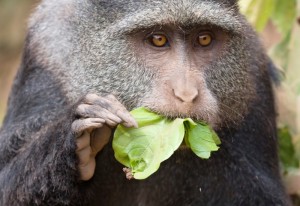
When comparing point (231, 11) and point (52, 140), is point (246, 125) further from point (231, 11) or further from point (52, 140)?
point (52, 140)

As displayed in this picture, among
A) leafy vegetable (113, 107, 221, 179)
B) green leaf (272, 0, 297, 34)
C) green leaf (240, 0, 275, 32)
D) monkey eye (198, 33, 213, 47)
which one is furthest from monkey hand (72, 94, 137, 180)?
green leaf (272, 0, 297, 34)

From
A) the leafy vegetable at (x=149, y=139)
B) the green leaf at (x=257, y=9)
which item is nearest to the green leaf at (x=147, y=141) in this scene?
the leafy vegetable at (x=149, y=139)

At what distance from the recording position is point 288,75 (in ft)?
26.2

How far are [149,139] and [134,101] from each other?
1.22 ft

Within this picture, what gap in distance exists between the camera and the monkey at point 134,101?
5.64m

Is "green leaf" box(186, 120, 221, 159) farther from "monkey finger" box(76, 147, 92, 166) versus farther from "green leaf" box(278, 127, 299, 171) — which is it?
"green leaf" box(278, 127, 299, 171)

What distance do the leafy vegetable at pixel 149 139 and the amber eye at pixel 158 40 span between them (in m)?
0.55

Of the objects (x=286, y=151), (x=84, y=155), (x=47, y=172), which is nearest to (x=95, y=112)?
(x=84, y=155)

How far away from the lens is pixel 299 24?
315 inches

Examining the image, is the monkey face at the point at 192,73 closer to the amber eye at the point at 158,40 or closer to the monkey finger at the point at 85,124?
the amber eye at the point at 158,40

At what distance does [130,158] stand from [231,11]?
1337 mm

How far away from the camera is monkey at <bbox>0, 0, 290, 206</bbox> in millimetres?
5637

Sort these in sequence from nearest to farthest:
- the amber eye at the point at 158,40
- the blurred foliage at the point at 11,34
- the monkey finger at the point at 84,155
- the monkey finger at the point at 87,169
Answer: the monkey finger at the point at 84,155
the monkey finger at the point at 87,169
the amber eye at the point at 158,40
the blurred foliage at the point at 11,34

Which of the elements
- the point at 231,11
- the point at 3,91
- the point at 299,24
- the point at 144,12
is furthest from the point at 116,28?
the point at 3,91
